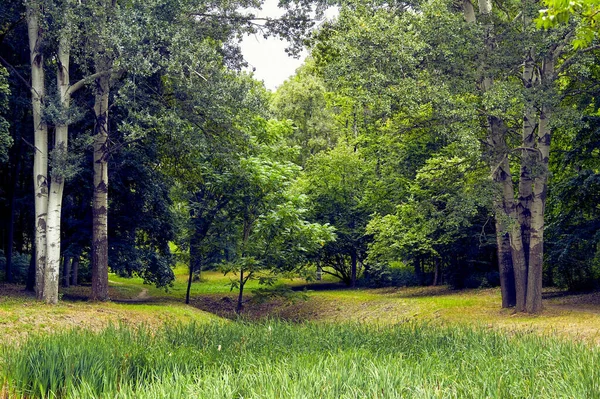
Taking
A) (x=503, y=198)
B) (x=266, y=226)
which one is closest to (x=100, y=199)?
(x=266, y=226)

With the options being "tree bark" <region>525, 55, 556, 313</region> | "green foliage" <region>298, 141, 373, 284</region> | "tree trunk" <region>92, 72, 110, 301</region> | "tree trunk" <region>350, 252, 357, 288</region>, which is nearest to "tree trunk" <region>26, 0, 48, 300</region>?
"tree trunk" <region>92, 72, 110, 301</region>

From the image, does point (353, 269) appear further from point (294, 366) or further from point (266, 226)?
point (294, 366)

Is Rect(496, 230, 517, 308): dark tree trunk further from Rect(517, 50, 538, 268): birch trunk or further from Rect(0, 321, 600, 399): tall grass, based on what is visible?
Rect(0, 321, 600, 399): tall grass

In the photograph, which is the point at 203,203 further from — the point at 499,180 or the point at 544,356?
the point at 544,356

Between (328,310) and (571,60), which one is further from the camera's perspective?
(328,310)

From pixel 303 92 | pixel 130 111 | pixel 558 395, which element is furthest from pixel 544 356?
pixel 303 92

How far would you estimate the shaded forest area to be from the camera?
54.5 feet

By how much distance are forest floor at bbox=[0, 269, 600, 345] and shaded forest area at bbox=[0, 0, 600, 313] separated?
1.10 m

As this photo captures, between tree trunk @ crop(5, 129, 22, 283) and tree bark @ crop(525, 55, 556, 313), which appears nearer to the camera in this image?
tree bark @ crop(525, 55, 556, 313)

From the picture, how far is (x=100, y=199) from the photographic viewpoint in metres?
19.1

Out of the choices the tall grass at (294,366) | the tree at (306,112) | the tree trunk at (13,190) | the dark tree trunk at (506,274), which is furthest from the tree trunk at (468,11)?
the tree at (306,112)

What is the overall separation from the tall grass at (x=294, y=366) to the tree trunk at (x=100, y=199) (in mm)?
9882

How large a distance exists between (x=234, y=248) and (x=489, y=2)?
43.8 ft

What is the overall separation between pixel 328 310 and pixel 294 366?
63.4 feet
